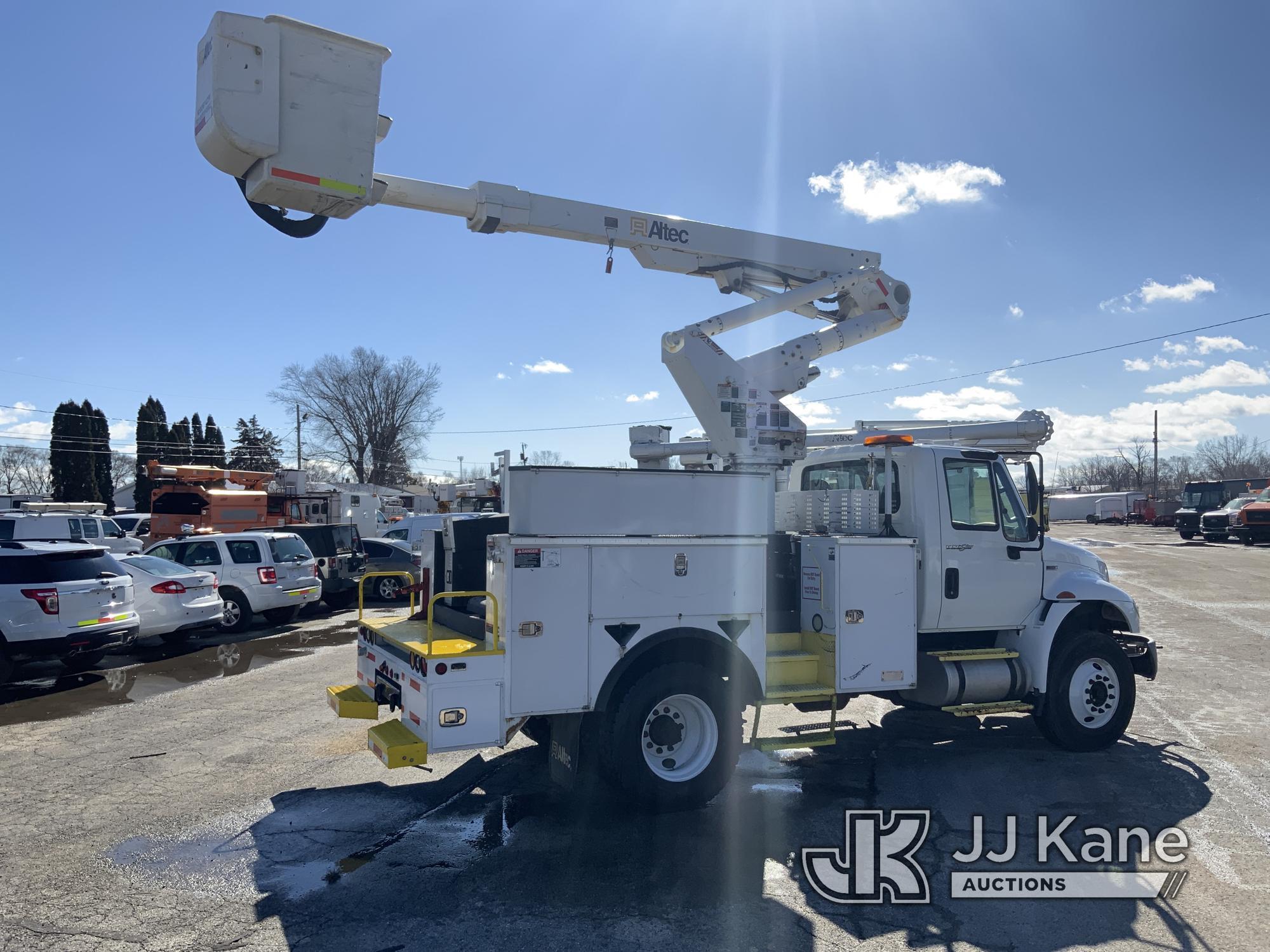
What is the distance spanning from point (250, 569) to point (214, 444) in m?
53.9

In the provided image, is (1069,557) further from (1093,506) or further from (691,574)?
(1093,506)

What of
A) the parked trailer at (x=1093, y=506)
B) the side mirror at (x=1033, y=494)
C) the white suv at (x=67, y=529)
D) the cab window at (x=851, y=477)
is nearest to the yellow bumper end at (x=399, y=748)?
the cab window at (x=851, y=477)

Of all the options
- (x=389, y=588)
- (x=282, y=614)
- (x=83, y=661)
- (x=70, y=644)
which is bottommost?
(x=282, y=614)

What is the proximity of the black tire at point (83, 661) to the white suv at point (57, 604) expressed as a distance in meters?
0.02

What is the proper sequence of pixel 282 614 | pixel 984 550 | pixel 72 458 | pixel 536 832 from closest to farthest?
1. pixel 536 832
2. pixel 984 550
3. pixel 282 614
4. pixel 72 458

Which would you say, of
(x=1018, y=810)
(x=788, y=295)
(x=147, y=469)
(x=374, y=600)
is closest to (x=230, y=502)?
(x=147, y=469)

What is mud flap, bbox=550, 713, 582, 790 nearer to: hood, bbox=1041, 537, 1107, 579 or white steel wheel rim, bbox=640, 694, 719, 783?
white steel wheel rim, bbox=640, 694, 719, 783

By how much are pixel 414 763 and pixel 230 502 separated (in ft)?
65.7

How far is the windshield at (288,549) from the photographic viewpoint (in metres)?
15.1

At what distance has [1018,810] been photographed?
5895mm

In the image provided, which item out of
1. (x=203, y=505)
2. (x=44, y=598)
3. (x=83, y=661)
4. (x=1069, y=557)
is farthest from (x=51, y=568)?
(x=203, y=505)

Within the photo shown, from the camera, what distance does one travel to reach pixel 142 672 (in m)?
11.3

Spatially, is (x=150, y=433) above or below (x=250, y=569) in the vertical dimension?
above

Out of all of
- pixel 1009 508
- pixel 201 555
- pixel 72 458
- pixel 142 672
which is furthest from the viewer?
pixel 72 458
